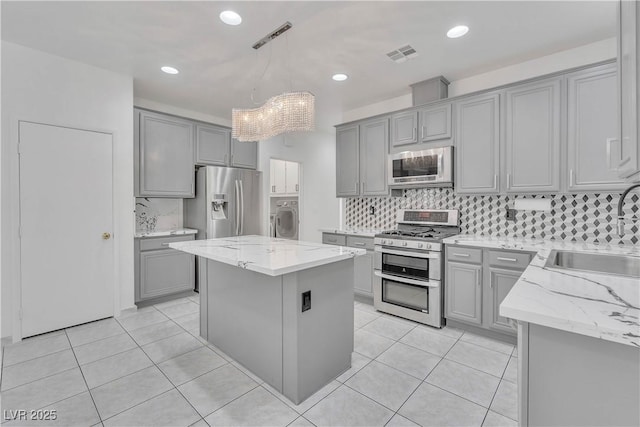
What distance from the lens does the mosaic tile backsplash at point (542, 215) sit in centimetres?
261

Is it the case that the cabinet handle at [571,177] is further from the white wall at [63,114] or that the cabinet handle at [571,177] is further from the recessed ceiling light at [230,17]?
the white wall at [63,114]

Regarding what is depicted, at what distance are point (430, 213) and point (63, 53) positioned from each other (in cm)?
415

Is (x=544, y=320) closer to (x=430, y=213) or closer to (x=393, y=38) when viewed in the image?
(x=393, y=38)

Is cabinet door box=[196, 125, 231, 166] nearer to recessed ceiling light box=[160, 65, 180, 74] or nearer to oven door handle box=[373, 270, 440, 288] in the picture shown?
recessed ceiling light box=[160, 65, 180, 74]

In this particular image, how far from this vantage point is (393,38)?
102 inches

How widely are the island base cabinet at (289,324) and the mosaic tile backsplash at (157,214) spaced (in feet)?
7.19

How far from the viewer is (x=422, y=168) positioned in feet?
11.1

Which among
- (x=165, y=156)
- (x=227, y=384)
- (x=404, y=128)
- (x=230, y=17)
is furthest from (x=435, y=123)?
(x=165, y=156)

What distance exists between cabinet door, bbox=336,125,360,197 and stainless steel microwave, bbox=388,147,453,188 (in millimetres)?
593

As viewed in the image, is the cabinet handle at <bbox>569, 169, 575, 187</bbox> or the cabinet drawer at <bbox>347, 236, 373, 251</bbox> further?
the cabinet drawer at <bbox>347, 236, 373, 251</bbox>

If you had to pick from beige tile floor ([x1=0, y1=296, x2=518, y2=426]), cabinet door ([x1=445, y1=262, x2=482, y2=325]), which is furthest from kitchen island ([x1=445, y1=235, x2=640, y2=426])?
cabinet door ([x1=445, y1=262, x2=482, y2=325])

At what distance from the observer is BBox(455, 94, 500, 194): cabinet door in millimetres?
2955

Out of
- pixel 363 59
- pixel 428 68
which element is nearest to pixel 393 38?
pixel 363 59

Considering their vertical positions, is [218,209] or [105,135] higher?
[105,135]
